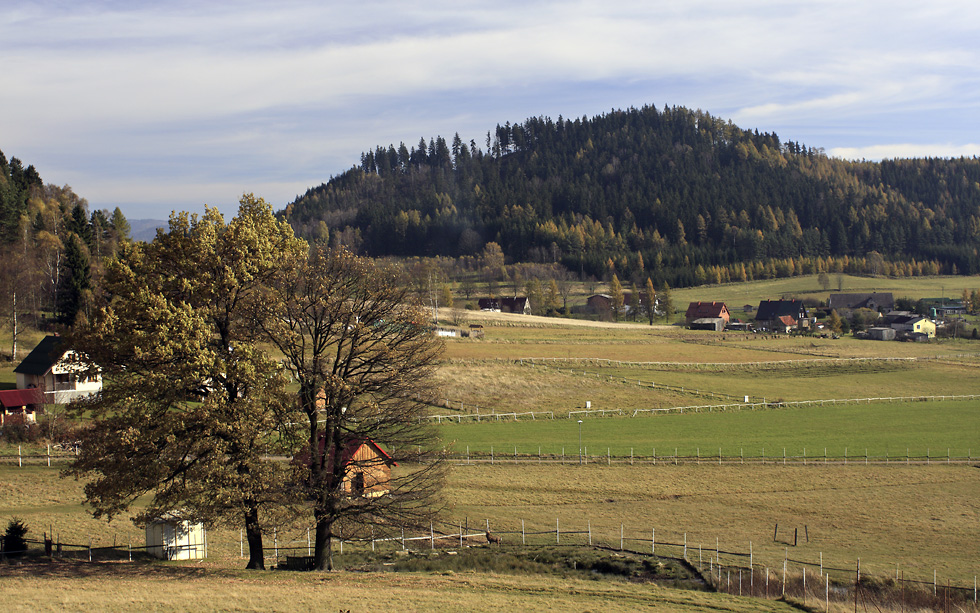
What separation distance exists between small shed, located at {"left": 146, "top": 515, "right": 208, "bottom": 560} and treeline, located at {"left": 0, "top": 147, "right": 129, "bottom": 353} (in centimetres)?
4236

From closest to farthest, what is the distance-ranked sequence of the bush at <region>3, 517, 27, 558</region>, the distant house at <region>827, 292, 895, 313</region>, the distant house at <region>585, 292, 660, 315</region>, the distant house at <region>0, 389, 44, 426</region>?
the bush at <region>3, 517, 27, 558</region> < the distant house at <region>0, 389, 44, 426</region> < the distant house at <region>585, 292, 660, 315</region> < the distant house at <region>827, 292, 895, 313</region>

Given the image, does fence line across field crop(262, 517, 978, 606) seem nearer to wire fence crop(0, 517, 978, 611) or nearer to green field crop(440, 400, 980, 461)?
wire fence crop(0, 517, 978, 611)

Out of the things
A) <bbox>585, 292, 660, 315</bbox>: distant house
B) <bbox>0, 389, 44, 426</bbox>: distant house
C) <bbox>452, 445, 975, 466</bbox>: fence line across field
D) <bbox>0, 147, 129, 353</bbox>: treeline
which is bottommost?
<bbox>452, 445, 975, 466</bbox>: fence line across field

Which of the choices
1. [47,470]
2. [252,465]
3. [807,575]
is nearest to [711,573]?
[807,575]

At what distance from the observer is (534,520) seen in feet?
102

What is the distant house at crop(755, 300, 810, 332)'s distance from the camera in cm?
13375

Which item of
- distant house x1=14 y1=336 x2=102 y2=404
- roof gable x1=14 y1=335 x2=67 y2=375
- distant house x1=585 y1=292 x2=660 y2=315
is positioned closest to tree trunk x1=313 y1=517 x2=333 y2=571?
distant house x1=14 y1=336 x2=102 y2=404

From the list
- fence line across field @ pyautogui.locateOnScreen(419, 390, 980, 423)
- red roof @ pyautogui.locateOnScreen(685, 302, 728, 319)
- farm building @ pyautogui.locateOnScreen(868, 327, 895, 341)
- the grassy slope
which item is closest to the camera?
the grassy slope

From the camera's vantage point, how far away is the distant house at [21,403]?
155ft

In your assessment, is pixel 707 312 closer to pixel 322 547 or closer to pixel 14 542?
pixel 322 547

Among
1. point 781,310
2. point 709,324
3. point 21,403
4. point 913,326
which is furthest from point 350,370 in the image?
point 781,310

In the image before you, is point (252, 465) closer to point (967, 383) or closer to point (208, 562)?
point (208, 562)

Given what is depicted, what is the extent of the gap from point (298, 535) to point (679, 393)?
44.2 m

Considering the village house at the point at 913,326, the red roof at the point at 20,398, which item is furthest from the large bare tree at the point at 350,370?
the village house at the point at 913,326
